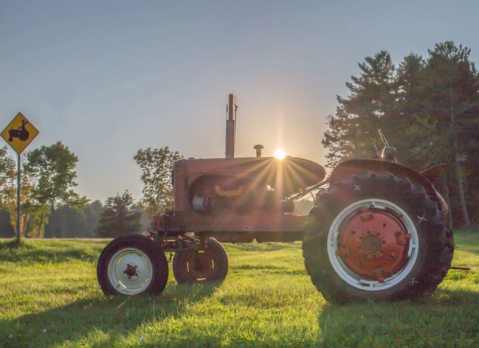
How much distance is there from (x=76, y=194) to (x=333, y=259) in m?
56.1

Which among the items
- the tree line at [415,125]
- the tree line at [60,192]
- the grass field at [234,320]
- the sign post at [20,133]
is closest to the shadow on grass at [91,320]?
the grass field at [234,320]

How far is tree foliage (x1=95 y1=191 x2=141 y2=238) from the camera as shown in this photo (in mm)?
54594

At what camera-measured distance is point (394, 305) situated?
4.07 m

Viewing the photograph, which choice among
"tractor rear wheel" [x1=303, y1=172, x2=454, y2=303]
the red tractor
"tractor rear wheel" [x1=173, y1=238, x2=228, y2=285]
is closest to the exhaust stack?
the red tractor

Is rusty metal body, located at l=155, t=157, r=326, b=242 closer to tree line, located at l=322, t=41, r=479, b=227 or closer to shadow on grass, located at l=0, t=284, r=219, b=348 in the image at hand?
shadow on grass, located at l=0, t=284, r=219, b=348

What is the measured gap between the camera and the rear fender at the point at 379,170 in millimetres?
4574

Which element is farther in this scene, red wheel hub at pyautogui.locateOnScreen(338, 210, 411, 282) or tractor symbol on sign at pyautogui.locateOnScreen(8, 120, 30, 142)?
tractor symbol on sign at pyautogui.locateOnScreen(8, 120, 30, 142)

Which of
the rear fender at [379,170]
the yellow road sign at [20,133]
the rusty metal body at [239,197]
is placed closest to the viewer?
the rear fender at [379,170]

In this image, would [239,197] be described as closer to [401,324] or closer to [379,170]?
[379,170]

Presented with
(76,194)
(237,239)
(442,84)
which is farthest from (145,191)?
(237,239)

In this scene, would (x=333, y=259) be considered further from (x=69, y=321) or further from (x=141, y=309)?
(x=69, y=321)

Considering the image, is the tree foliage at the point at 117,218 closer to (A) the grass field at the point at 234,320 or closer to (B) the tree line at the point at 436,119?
(B) the tree line at the point at 436,119

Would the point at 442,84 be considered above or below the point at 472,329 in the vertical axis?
above

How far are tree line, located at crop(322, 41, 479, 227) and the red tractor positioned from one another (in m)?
27.6
